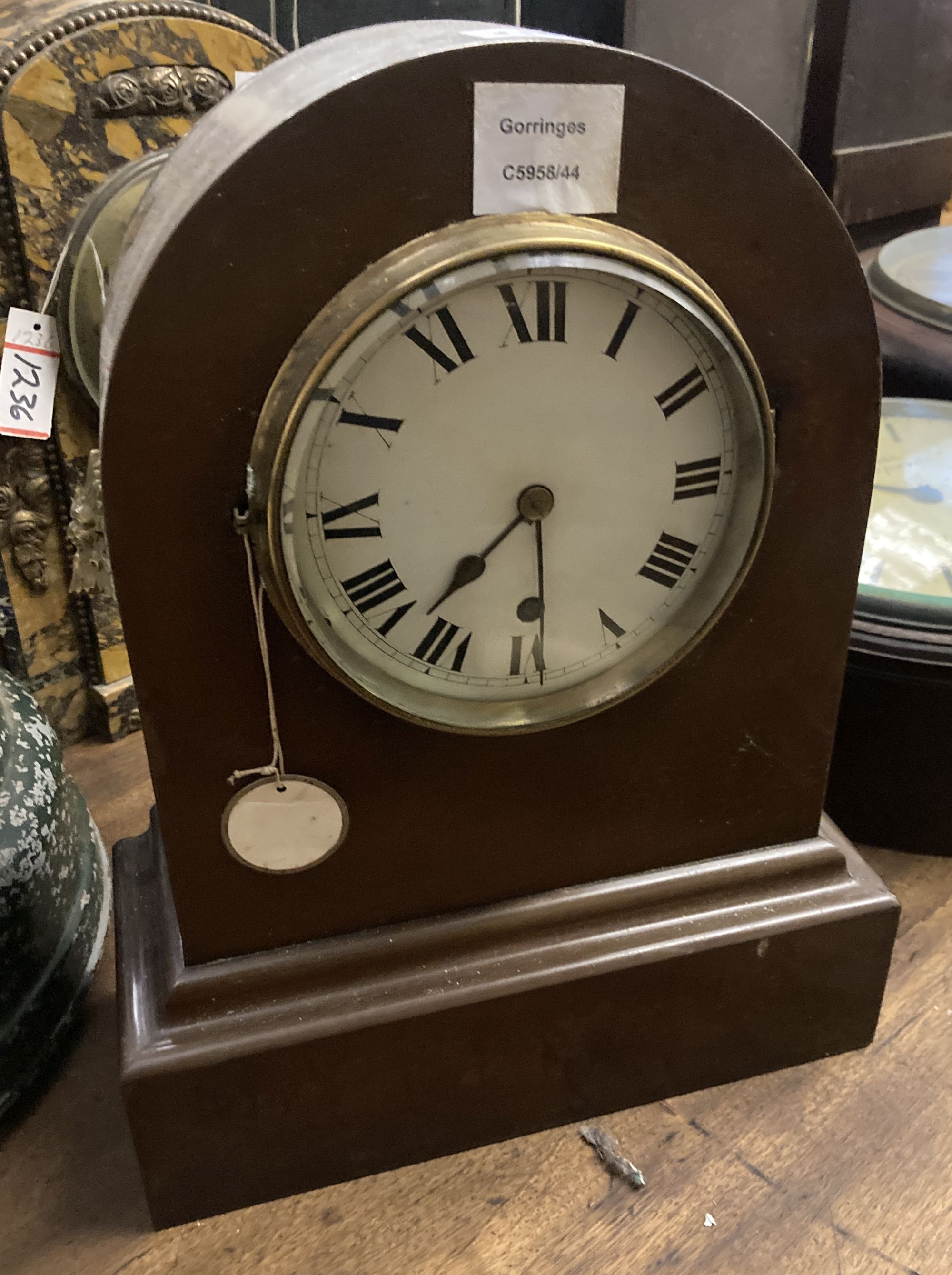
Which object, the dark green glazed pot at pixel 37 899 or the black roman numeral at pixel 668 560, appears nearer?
the black roman numeral at pixel 668 560

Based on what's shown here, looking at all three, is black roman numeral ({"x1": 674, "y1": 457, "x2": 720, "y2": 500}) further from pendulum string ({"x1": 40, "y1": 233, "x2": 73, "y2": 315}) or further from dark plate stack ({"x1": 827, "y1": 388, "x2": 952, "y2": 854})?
pendulum string ({"x1": 40, "y1": 233, "x2": 73, "y2": 315})

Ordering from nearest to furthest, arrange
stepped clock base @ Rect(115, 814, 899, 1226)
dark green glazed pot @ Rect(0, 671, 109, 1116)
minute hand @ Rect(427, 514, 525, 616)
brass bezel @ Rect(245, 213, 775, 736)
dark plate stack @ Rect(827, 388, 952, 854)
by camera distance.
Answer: brass bezel @ Rect(245, 213, 775, 736), minute hand @ Rect(427, 514, 525, 616), stepped clock base @ Rect(115, 814, 899, 1226), dark green glazed pot @ Rect(0, 671, 109, 1116), dark plate stack @ Rect(827, 388, 952, 854)

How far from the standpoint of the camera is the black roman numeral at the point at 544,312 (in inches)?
28.2

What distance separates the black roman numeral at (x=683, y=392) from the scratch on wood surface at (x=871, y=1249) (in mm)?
706

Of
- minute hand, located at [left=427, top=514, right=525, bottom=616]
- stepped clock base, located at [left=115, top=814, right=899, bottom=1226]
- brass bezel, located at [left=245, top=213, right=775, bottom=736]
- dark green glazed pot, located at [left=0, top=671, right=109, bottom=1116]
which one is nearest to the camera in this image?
brass bezel, located at [left=245, top=213, right=775, bottom=736]

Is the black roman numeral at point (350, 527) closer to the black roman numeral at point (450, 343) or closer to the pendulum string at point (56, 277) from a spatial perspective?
the black roman numeral at point (450, 343)

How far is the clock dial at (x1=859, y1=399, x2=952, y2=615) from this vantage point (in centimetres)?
125

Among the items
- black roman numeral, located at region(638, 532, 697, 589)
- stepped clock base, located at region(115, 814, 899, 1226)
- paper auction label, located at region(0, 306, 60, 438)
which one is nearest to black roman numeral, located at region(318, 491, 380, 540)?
black roman numeral, located at region(638, 532, 697, 589)

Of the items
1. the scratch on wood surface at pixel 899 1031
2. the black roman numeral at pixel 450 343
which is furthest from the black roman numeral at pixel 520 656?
the scratch on wood surface at pixel 899 1031

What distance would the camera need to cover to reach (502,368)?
0.73m

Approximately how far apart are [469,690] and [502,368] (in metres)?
0.25

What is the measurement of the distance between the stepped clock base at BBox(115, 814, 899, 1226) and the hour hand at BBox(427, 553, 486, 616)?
12.5 inches

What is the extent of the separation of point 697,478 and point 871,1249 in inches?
26.2

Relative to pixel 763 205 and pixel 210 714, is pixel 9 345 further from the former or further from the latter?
pixel 763 205
